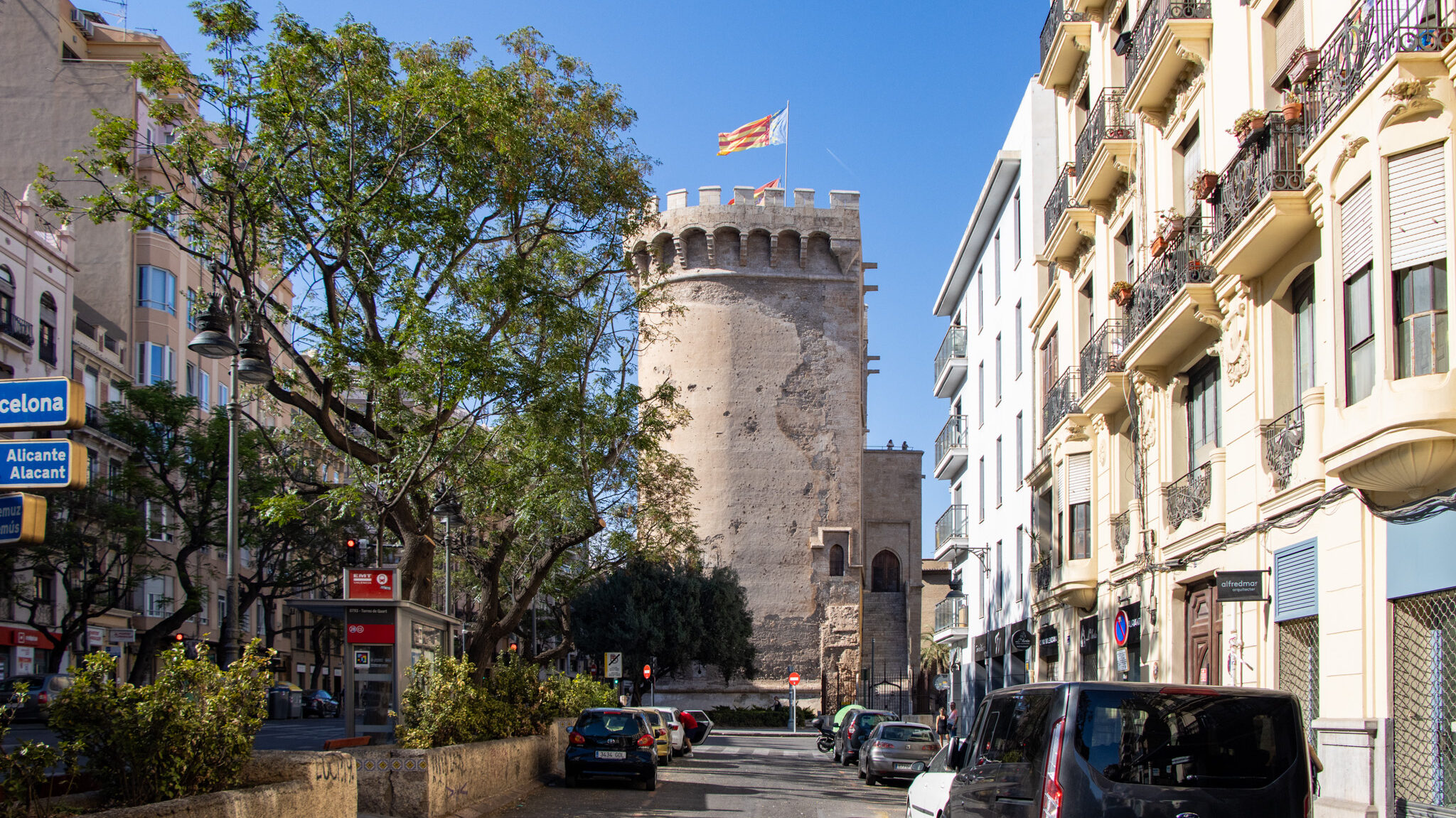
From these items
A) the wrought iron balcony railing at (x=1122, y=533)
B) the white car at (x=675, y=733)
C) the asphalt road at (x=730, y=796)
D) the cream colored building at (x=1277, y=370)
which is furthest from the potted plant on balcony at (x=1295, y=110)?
the white car at (x=675, y=733)

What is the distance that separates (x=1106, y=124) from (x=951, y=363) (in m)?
19.9

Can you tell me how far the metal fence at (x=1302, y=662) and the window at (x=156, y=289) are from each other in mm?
41289

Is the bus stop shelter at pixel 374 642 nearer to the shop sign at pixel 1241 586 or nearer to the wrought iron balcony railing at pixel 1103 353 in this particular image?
the shop sign at pixel 1241 586

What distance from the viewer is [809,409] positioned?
57.8 meters

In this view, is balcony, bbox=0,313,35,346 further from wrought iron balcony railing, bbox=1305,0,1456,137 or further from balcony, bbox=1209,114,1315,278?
wrought iron balcony railing, bbox=1305,0,1456,137

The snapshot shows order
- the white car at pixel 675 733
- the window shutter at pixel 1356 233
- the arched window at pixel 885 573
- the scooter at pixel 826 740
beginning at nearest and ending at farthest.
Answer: the window shutter at pixel 1356 233 → the white car at pixel 675 733 → the scooter at pixel 826 740 → the arched window at pixel 885 573

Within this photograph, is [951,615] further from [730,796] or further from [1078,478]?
[730,796]

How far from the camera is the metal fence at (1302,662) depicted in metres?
13.4

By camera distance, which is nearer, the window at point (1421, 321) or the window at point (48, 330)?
the window at point (1421, 321)

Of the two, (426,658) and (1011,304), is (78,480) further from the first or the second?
(1011,304)

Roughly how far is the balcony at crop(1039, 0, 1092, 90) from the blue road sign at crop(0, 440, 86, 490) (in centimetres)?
2043

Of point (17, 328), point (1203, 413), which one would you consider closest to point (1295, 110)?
point (1203, 413)

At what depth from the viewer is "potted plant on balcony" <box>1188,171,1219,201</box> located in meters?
15.2

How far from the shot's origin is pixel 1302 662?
1369 cm
